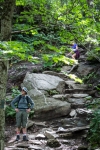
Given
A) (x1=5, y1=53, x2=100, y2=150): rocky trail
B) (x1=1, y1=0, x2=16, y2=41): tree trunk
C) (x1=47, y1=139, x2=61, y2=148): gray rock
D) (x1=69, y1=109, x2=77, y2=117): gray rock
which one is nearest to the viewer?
(x1=1, y1=0, x2=16, y2=41): tree trunk

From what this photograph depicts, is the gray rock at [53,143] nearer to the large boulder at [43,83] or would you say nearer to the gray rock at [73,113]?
the gray rock at [73,113]

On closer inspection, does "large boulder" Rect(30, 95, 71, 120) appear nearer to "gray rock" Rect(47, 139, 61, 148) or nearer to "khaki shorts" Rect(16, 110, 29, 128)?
"khaki shorts" Rect(16, 110, 29, 128)

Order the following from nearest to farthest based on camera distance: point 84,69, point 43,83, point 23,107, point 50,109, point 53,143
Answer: point 53,143
point 23,107
point 50,109
point 43,83
point 84,69

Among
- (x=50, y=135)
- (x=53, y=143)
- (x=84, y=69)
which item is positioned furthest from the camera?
(x=84, y=69)

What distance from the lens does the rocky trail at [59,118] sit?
8.18 m

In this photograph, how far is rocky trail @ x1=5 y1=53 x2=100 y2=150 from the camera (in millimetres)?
8180

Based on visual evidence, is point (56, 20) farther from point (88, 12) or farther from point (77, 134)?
point (77, 134)

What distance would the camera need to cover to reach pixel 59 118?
1077cm

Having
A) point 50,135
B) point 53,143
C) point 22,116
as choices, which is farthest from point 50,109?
point 53,143

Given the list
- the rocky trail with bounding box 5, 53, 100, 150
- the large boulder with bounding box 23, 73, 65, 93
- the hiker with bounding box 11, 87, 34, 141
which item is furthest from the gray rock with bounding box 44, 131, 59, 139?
the large boulder with bounding box 23, 73, 65, 93

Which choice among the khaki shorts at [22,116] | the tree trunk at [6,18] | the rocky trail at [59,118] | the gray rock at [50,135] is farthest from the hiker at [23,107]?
the tree trunk at [6,18]

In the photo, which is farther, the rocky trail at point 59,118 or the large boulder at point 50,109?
the large boulder at point 50,109

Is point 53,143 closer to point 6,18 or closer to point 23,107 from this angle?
point 23,107

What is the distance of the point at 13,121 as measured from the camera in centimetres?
1056
